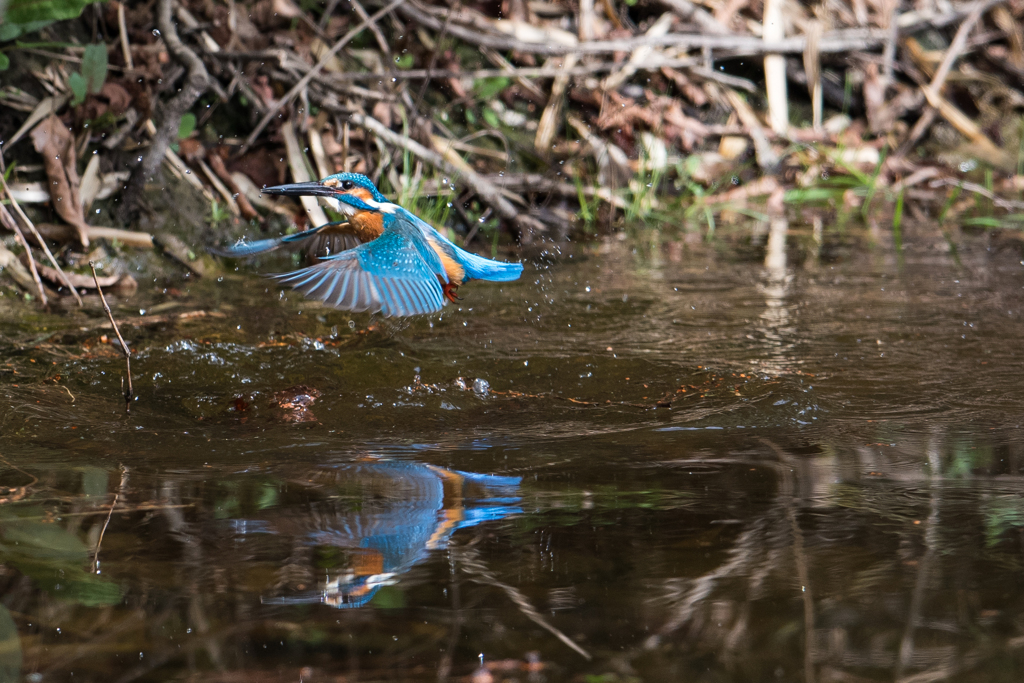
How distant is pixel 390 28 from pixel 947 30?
3.84 meters

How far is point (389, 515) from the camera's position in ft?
6.04

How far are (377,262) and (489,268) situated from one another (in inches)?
16.0

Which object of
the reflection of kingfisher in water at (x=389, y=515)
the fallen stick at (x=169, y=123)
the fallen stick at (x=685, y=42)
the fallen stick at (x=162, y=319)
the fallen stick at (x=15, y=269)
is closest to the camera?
the reflection of kingfisher in water at (x=389, y=515)

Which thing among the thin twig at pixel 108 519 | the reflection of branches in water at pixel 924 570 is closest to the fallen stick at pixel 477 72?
the thin twig at pixel 108 519

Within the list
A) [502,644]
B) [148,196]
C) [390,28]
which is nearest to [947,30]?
[390,28]

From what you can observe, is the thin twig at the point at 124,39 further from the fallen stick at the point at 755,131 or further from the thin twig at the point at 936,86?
the thin twig at the point at 936,86

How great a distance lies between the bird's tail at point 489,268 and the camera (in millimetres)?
2824

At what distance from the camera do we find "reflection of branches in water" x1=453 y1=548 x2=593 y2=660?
1.40 metres

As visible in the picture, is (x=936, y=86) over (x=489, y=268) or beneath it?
over

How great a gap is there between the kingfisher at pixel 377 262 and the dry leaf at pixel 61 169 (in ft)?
4.55

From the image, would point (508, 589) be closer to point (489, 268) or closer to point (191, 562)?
point (191, 562)

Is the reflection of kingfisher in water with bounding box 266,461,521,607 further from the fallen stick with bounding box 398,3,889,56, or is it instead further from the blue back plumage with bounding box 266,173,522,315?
the fallen stick with bounding box 398,3,889,56

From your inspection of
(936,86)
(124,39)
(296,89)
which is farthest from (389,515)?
(936,86)

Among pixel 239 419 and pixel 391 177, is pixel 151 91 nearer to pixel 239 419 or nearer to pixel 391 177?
pixel 391 177
